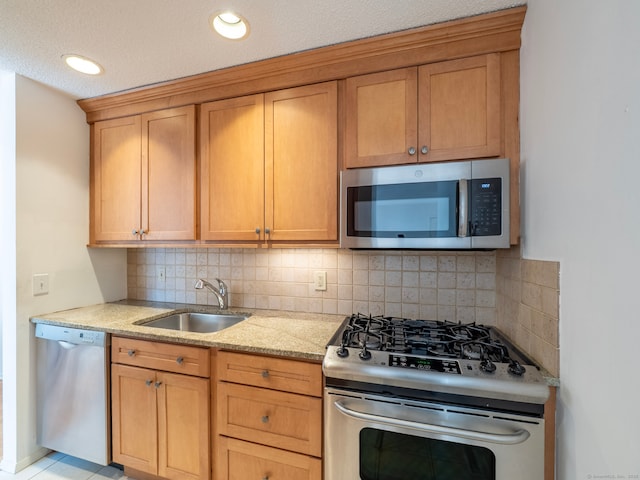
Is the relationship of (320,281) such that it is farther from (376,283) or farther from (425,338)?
(425,338)

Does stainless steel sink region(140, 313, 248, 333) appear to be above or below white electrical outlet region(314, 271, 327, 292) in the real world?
below

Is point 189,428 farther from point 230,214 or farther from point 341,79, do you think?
point 341,79

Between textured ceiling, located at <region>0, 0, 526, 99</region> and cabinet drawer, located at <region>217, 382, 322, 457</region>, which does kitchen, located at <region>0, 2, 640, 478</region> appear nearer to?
textured ceiling, located at <region>0, 0, 526, 99</region>

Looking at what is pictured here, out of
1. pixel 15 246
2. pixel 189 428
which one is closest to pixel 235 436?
pixel 189 428

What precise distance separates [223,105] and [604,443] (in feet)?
6.80

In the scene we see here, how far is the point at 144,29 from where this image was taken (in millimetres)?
1291

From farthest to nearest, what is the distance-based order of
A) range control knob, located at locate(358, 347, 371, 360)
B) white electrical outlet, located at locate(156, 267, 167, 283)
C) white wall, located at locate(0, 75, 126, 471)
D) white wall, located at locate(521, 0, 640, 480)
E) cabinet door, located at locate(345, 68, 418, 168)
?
white electrical outlet, located at locate(156, 267, 167, 283)
white wall, located at locate(0, 75, 126, 471)
cabinet door, located at locate(345, 68, 418, 168)
range control knob, located at locate(358, 347, 371, 360)
white wall, located at locate(521, 0, 640, 480)

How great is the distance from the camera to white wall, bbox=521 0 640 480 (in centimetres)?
64

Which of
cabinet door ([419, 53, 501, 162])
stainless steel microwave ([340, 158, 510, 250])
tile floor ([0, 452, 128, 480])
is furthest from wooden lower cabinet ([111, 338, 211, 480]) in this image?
cabinet door ([419, 53, 501, 162])

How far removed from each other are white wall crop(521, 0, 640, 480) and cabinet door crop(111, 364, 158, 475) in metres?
1.78

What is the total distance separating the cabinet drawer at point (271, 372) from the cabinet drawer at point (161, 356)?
11cm

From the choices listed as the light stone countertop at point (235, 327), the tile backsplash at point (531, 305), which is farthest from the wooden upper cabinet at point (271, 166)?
the tile backsplash at point (531, 305)

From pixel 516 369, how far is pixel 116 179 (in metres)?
2.45

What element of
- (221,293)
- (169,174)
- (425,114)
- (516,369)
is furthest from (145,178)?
(516,369)
